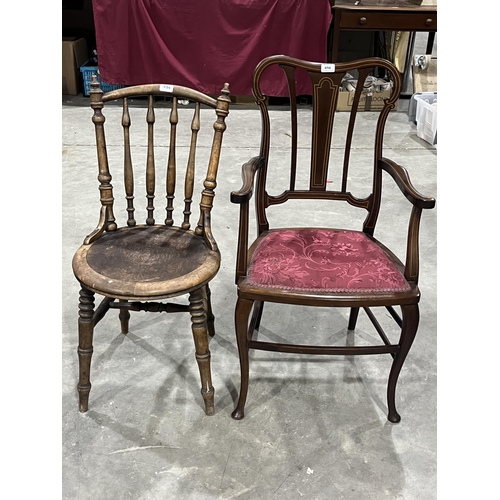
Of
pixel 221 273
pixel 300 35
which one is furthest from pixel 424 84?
pixel 221 273

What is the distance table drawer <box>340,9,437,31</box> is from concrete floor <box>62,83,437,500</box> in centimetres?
286

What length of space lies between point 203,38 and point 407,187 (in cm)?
365

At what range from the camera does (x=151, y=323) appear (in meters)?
2.28

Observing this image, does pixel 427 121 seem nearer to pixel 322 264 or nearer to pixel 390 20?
pixel 390 20

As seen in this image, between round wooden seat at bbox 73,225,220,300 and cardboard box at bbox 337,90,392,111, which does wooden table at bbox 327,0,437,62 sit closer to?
cardboard box at bbox 337,90,392,111

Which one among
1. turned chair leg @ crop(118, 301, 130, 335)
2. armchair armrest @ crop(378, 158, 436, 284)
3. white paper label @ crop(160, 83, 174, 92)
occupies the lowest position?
turned chair leg @ crop(118, 301, 130, 335)

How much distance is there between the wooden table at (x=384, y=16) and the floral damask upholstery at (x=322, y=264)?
3.32 metres

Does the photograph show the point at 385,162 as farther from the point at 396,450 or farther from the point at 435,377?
the point at 396,450

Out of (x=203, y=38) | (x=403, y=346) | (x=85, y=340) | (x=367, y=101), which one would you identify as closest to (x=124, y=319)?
(x=85, y=340)

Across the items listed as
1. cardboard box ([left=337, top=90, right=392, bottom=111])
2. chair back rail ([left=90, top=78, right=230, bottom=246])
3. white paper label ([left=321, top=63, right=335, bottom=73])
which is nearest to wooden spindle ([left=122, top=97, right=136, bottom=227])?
chair back rail ([left=90, top=78, right=230, bottom=246])

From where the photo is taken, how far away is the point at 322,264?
1699mm

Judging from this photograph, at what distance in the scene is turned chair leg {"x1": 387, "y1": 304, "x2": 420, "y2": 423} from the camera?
1.62 meters

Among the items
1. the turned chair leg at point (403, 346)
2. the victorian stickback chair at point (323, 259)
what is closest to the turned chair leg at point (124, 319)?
the victorian stickback chair at point (323, 259)

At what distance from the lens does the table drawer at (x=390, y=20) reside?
4539 mm
